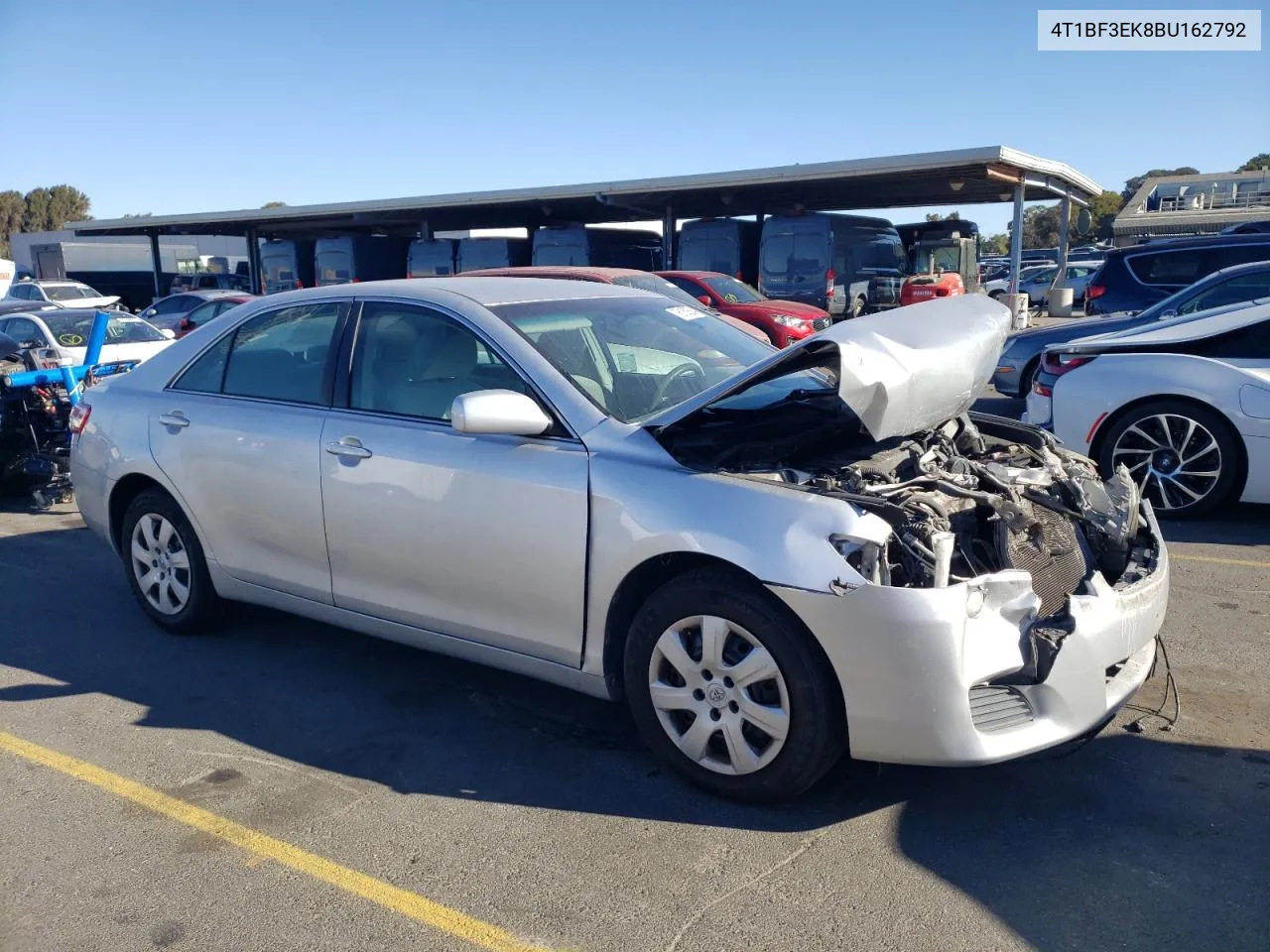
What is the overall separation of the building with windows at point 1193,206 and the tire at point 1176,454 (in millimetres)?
36909

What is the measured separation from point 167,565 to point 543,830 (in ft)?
8.96

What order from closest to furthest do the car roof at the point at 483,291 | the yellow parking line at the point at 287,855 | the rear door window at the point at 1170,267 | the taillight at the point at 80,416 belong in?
the yellow parking line at the point at 287,855 → the car roof at the point at 483,291 → the taillight at the point at 80,416 → the rear door window at the point at 1170,267

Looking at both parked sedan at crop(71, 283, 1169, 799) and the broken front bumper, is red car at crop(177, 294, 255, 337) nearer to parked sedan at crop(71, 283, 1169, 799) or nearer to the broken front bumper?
parked sedan at crop(71, 283, 1169, 799)

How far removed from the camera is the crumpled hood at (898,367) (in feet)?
10.6

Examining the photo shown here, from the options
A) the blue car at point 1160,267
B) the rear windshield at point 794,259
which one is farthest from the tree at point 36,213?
the blue car at point 1160,267

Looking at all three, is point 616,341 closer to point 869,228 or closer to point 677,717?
point 677,717

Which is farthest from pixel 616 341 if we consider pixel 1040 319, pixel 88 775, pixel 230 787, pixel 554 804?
pixel 1040 319

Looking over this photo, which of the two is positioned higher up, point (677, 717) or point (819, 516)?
point (819, 516)

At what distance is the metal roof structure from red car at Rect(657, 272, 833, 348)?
4729mm

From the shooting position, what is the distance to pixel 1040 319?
27.1 metres

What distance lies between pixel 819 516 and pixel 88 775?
276 centimetres

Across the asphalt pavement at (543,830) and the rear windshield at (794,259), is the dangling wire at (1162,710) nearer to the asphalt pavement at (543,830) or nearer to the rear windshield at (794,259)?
the asphalt pavement at (543,830)

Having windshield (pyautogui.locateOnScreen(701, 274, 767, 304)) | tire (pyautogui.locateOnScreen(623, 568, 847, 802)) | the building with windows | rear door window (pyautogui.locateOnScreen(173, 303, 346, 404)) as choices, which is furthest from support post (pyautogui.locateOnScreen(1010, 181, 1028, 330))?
the building with windows

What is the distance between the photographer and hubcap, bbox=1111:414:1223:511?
6277 mm
